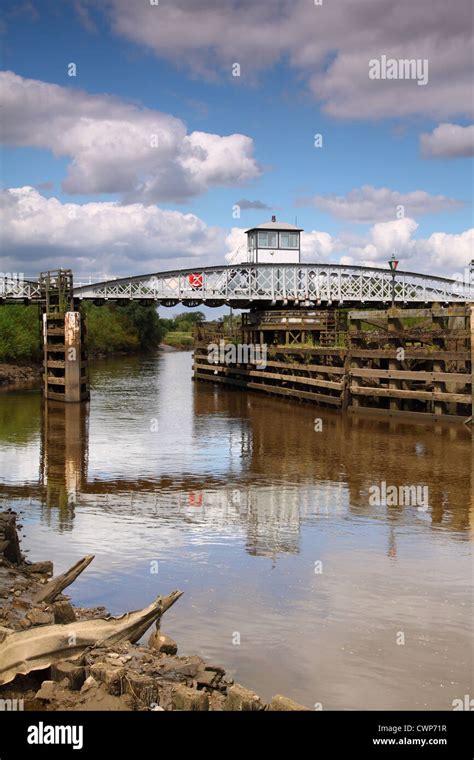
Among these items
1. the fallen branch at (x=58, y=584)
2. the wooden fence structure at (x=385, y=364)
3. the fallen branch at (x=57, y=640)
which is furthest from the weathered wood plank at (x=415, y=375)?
the fallen branch at (x=57, y=640)

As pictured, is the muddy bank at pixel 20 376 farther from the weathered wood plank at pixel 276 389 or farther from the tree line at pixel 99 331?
the weathered wood plank at pixel 276 389

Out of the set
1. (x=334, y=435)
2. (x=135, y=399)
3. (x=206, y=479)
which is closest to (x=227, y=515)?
(x=206, y=479)

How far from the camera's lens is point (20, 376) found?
58812 mm

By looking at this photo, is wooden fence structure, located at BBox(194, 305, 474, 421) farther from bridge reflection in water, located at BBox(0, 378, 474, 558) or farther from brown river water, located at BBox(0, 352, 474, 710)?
brown river water, located at BBox(0, 352, 474, 710)

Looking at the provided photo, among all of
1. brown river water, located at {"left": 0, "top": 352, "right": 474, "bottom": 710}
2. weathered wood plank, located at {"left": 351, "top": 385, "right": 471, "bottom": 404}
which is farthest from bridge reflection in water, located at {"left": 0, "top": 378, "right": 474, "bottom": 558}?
weathered wood plank, located at {"left": 351, "top": 385, "right": 471, "bottom": 404}

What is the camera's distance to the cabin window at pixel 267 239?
59219mm

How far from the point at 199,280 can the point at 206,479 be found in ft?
115

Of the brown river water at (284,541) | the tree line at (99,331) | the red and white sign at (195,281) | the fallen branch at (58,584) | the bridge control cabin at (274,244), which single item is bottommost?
the brown river water at (284,541)

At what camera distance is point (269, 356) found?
45.0m

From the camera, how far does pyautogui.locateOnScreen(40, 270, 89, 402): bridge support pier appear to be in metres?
37.6

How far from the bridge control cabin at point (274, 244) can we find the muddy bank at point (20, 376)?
17.8 meters

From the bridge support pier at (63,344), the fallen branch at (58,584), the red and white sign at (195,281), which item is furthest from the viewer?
the red and white sign at (195,281)

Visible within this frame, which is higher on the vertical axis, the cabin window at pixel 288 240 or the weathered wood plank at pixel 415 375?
the cabin window at pixel 288 240

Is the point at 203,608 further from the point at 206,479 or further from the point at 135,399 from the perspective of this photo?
the point at 135,399
